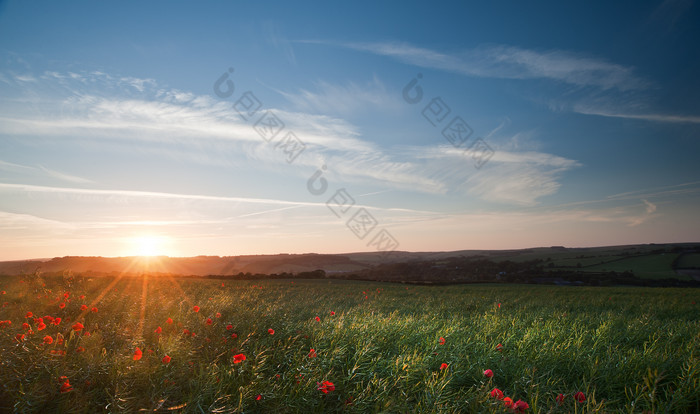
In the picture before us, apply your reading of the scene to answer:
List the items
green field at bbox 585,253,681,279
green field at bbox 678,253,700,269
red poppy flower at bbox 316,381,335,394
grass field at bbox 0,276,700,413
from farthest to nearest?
green field at bbox 678,253,700,269, green field at bbox 585,253,681,279, grass field at bbox 0,276,700,413, red poppy flower at bbox 316,381,335,394

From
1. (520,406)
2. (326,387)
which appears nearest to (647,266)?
(520,406)

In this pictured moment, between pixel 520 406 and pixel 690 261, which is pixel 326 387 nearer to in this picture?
pixel 520 406

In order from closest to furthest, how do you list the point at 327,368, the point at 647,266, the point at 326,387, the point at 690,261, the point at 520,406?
the point at 520,406 → the point at 326,387 → the point at 327,368 → the point at 647,266 → the point at 690,261

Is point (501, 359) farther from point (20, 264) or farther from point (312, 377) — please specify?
point (20, 264)

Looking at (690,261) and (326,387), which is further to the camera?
(690,261)

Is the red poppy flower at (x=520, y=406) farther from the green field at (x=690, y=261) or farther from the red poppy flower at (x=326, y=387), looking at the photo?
the green field at (x=690, y=261)

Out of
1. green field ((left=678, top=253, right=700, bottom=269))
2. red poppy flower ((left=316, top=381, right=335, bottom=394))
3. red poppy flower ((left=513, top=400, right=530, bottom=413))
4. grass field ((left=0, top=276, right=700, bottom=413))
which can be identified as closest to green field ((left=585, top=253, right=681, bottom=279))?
green field ((left=678, top=253, right=700, bottom=269))

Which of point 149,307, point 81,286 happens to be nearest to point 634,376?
point 149,307

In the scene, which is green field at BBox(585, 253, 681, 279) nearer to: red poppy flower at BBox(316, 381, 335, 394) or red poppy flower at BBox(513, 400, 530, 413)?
red poppy flower at BBox(513, 400, 530, 413)

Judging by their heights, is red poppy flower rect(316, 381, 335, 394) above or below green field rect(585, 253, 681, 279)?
above

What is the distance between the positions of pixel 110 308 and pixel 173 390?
5.46m

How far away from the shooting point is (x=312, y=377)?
3900mm

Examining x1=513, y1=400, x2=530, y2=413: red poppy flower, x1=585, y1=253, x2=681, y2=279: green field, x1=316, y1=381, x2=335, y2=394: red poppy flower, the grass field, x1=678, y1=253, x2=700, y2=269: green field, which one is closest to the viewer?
x1=513, y1=400, x2=530, y2=413: red poppy flower

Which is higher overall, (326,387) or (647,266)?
(326,387)
